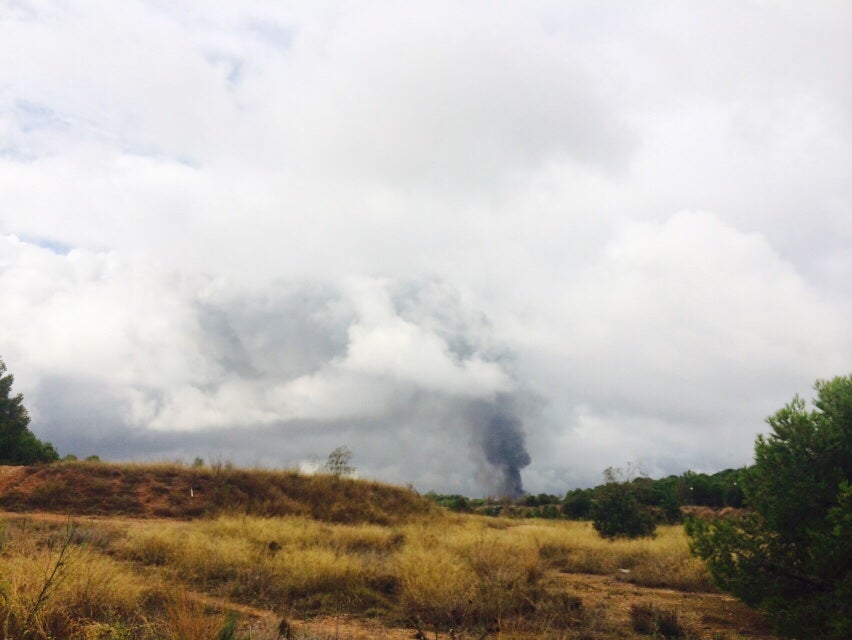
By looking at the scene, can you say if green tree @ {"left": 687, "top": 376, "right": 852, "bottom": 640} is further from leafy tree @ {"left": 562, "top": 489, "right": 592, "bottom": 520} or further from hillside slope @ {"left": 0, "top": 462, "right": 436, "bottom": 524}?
leafy tree @ {"left": 562, "top": 489, "right": 592, "bottom": 520}

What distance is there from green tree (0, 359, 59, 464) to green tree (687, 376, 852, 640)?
119 ft

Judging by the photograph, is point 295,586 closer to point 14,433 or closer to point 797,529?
point 797,529

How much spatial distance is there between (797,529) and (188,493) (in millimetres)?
24173

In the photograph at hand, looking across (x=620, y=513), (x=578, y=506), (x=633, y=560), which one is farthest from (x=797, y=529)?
(x=578, y=506)

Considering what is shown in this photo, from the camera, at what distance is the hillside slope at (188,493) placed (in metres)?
23.3

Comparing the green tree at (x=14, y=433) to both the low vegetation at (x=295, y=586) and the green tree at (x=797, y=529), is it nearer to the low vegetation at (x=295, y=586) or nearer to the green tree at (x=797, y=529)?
the low vegetation at (x=295, y=586)

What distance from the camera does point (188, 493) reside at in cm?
2594

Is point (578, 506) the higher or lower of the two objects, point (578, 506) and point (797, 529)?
the lower

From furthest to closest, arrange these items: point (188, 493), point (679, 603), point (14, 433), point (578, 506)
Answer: point (578, 506) → point (14, 433) → point (188, 493) → point (679, 603)

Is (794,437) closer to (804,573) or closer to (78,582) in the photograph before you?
(804,573)

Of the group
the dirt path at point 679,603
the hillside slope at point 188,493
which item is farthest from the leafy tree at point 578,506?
the dirt path at point 679,603

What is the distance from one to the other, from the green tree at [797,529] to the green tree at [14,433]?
36.3m

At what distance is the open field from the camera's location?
252 inches

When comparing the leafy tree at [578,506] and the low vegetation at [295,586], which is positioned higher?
the low vegetation at [295,586]
